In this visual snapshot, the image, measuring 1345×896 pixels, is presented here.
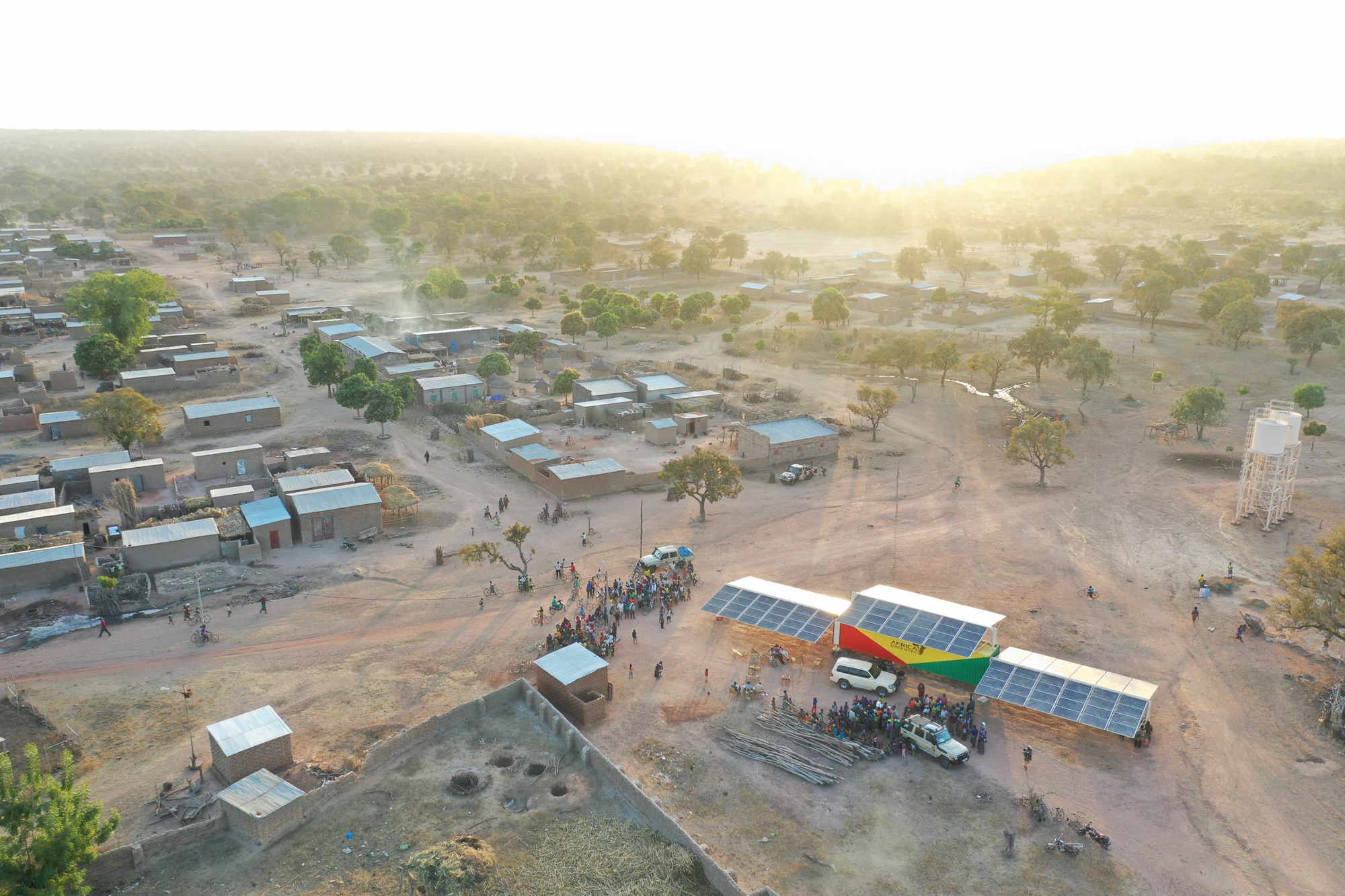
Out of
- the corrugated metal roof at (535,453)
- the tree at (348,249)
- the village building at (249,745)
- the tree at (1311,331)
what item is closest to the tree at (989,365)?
the tree at (1311,331)

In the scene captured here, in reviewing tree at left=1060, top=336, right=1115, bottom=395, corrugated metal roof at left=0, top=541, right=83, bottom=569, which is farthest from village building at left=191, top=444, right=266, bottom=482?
tree at left=1060, top=336, right=1115, bottom=395

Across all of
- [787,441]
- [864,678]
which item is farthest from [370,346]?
[864,678]

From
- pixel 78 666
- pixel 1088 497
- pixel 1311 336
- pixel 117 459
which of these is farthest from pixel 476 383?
pixel 1311 336

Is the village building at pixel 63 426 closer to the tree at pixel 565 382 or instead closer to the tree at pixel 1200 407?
the tree at pixel 565 382

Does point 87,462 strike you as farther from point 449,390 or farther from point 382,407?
point 449,390

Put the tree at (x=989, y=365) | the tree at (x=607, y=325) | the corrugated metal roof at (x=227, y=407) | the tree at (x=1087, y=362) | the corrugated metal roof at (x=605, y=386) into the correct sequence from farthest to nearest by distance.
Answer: the tree at (x=607, y=325), the tree at (x=989, y=365), the tree at (x=1087, y=362), the corrugated metal roof at (x=605, y=386), the corrugated metal roof at (x=227, y=407)

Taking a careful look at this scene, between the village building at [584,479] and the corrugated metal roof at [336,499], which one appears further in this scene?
the village building at [584,479]

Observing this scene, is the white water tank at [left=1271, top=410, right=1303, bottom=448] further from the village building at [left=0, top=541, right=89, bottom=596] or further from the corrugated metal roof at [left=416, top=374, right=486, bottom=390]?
the village building at [left=0, top=541, right=89, bottom=596]

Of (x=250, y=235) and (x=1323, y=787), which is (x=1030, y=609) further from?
(x=250, y=235)
